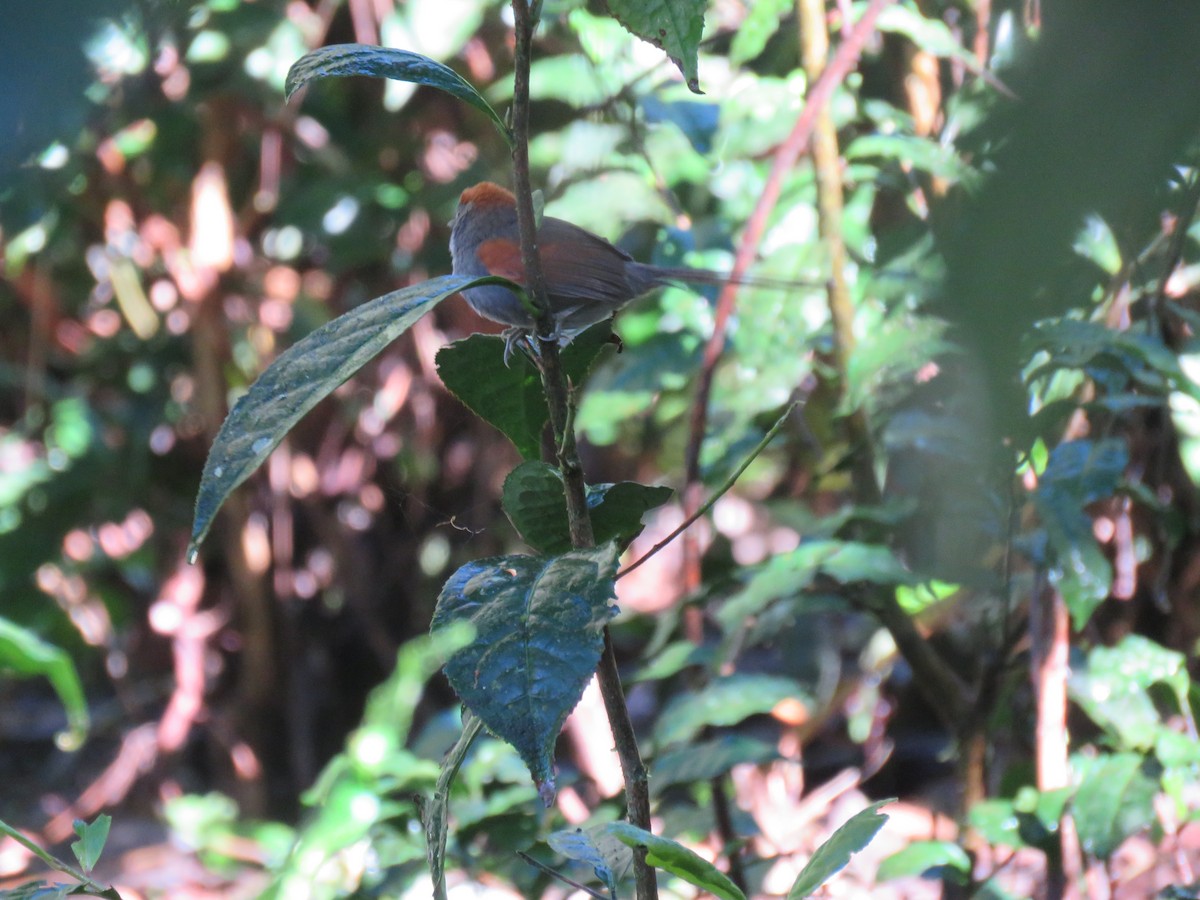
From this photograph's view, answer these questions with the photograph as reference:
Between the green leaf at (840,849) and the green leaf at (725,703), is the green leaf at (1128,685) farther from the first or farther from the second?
the green leaf at (840,849)

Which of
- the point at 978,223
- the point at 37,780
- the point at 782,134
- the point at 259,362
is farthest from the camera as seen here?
the point at 37,780

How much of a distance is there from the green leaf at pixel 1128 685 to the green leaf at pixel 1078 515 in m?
0.14

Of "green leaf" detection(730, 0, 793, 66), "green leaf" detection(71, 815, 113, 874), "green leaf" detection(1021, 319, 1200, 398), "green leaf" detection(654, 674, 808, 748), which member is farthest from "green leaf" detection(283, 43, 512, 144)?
"green leaf" detection(730, 0, 793, 66)

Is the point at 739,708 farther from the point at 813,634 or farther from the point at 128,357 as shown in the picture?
the point at 128,357

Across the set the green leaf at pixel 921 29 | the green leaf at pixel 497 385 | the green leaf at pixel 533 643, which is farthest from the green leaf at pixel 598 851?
the green leaf at pixel 921 29

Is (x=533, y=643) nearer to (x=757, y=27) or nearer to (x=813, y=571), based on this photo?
(x=813, y=571)

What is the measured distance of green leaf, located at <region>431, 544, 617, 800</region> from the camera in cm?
57

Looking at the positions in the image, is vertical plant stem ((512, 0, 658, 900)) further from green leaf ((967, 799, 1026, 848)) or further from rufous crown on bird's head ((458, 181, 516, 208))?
rufous crown on bird's head ((458, 181, 516, 208))

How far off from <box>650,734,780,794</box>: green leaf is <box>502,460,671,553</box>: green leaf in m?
0.75

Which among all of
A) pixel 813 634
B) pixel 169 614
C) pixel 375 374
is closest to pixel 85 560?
pixel 169 614

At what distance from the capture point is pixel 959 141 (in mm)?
271

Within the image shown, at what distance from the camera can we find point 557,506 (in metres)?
0.74

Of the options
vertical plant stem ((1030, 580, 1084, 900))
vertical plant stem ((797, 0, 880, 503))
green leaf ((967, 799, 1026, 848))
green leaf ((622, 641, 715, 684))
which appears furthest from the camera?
vertical plant stem ((797, 0, 880, 503))

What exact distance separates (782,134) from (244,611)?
95.5 inches
